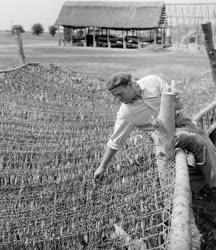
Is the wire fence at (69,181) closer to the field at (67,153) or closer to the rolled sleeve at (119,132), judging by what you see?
the field at (67,153)

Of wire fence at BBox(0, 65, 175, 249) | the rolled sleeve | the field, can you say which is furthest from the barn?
the rolled sleeve

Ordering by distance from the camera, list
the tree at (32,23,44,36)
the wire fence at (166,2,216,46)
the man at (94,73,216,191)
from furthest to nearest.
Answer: the tree at (32,23,44,36) < the wire fence at (166,2,216,46) < the man at (94,73,216,191)

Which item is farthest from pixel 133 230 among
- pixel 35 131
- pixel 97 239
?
pixel 35 131

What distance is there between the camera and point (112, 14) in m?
29.9

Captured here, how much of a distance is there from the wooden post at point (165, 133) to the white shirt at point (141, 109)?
0.61 ft

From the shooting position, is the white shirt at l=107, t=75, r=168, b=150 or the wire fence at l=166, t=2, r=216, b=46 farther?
the wire fence at l=166, t=2, r=216, b=46

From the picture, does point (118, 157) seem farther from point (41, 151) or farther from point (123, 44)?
point (123, 44)

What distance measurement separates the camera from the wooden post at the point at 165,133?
2.85 m

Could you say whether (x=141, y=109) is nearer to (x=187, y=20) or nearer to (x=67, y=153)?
(x=67, y=153)

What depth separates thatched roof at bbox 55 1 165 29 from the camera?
28.2 metres

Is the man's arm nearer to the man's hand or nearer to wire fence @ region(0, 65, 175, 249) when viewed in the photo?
the man's hand

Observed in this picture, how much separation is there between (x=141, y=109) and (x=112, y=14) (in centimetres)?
2749

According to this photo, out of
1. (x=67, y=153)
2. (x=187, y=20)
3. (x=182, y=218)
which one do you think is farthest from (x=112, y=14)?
(x=182, y=218)

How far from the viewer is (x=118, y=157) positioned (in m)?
4.30
